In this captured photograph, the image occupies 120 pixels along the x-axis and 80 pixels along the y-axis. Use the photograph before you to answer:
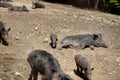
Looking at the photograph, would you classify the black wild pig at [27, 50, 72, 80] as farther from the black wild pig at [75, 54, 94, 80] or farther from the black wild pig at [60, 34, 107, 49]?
the black wild pig at [60, 34, 107, 49]

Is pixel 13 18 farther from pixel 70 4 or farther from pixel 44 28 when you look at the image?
pixel 70 4

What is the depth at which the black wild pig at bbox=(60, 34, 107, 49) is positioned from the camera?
12.6m

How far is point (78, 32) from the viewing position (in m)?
14.6

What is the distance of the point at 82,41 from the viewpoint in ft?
41.8

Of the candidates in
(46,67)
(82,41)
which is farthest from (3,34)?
(46,67)

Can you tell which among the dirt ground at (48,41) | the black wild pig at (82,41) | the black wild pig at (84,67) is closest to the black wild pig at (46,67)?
the dirt ground at (48,41)

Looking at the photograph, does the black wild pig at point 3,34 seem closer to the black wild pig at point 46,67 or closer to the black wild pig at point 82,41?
the black wild pig at point 82,41

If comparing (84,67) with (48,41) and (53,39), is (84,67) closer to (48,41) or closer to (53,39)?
(53,39)

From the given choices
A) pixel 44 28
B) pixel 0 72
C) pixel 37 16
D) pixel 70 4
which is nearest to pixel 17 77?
pixel 0 72

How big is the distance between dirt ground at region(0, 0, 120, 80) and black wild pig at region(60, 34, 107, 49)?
322 millimetres

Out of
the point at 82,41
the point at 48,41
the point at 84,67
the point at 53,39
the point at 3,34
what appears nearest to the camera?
the point at 84,67

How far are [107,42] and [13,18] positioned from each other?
15.8ft

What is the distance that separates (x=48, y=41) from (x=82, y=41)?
1.38 meters

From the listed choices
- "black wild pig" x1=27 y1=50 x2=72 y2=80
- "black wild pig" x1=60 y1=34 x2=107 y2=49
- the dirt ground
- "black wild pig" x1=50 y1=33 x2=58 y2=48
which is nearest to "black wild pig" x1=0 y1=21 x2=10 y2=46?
the dirt ground
